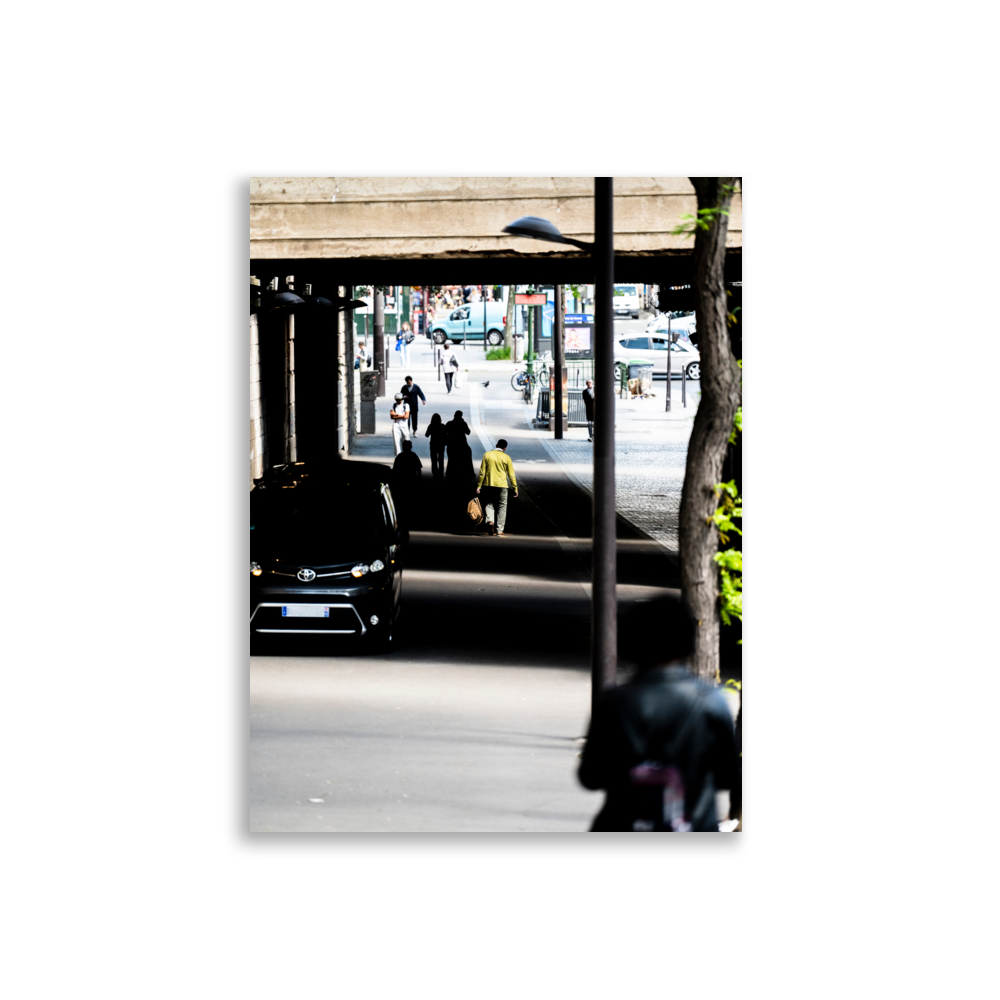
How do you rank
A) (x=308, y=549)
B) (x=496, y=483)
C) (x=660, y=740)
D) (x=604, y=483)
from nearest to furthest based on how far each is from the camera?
(x=660, y=740), (x=604, y=483), (x=308, y=549), (x=496, y=483)

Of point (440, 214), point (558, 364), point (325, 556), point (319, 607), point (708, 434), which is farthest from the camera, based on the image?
point (558, 364)

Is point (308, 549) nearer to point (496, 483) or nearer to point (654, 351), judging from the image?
point (496, 483)

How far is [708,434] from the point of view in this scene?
6.84 metres

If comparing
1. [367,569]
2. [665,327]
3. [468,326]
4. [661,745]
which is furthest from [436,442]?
[468,326]

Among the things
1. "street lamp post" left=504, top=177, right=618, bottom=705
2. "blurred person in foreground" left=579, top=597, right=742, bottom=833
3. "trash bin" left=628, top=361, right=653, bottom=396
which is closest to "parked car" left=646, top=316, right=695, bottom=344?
"trash bin" left=628, top=361, right=653, bottom=396

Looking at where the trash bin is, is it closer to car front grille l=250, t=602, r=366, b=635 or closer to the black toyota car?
the black toyota car

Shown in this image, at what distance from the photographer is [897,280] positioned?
4270mm

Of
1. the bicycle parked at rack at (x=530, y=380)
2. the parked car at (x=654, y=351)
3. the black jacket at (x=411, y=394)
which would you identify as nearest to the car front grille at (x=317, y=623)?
the black jacket at (x=411, y=394)

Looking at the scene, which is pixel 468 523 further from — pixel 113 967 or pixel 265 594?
pixel 113 967

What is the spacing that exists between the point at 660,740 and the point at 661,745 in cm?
2

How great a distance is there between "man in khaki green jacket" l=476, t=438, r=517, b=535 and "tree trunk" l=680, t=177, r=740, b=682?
36.6 feet

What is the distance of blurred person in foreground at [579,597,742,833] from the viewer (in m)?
3.96

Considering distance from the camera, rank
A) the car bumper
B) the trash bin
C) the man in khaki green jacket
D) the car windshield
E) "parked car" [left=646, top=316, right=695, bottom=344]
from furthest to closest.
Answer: "parked car" [left=646, top=316, right=695, bottom=344]
the trash bin
the man in khaki green jacket
the car windshield
the car bumper
